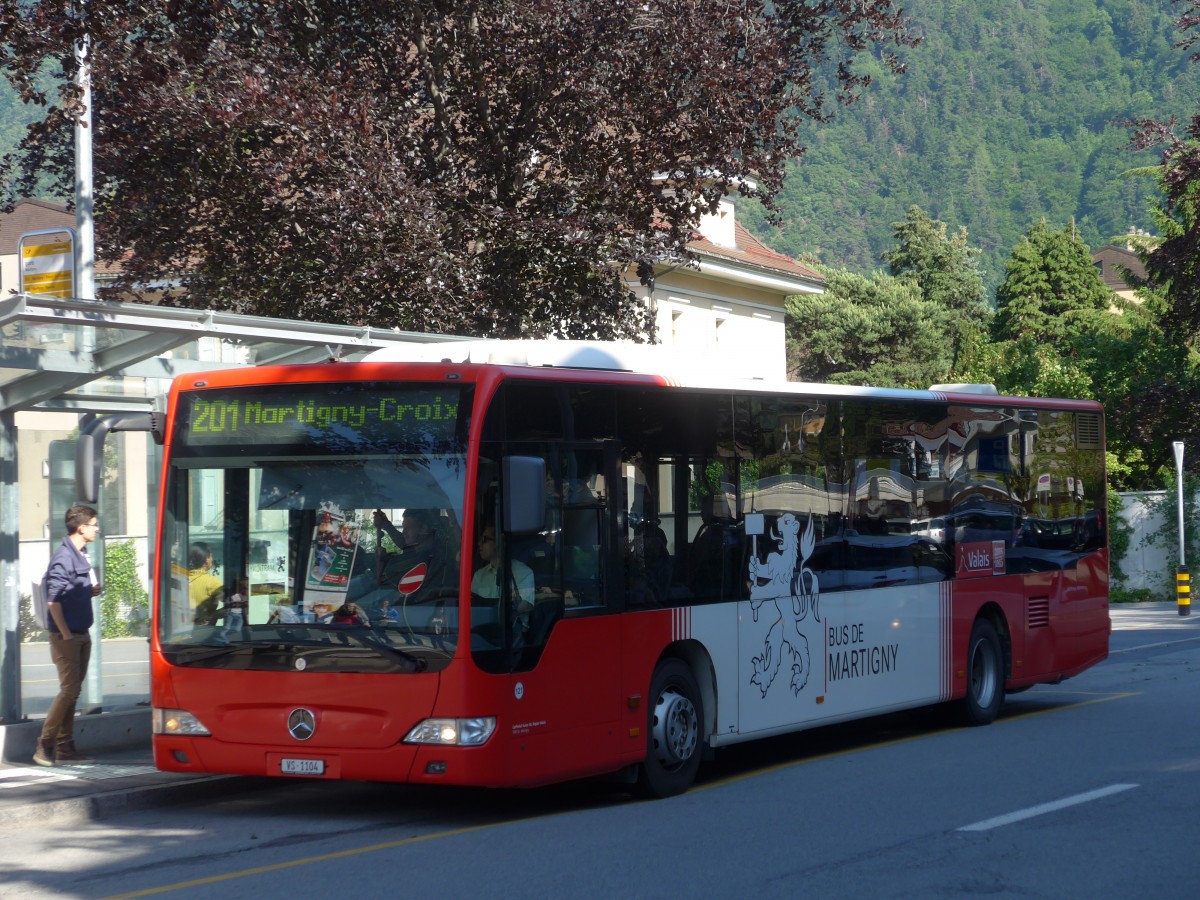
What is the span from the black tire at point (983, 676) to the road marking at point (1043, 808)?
4125 mm

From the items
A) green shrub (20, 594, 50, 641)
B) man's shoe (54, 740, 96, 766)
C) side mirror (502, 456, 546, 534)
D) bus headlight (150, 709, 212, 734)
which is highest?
side mirror (502, 456, 546, 534)

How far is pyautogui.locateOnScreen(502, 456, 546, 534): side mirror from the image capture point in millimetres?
9383

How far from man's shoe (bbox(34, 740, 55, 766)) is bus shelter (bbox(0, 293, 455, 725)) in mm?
445

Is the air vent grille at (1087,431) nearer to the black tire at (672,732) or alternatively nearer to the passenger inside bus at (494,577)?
the black tire at (672,732)

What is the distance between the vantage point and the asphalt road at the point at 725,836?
8023 mm

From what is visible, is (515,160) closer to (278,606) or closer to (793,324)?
(278,606)

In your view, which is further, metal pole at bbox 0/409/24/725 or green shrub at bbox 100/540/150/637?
green shrub at bbox 100/540/150/637

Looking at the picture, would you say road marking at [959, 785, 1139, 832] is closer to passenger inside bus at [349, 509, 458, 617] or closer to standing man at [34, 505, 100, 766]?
passenger inside bus at [349, 509, 458, 617]

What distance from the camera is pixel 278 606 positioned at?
9.84 meters

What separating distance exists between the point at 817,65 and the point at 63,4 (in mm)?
9975

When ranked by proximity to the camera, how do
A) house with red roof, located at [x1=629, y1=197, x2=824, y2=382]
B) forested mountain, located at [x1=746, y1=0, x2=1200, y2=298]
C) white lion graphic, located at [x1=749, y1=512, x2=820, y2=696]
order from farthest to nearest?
forested mountain, located at [x1=746, y1=0, x2=1200, y2=298]
house with red roof, located at [x1=629, y1=197, x2=824, y2=382]
white lion graphic, located at [x1=749, y1=512, x2=820, y2=696]

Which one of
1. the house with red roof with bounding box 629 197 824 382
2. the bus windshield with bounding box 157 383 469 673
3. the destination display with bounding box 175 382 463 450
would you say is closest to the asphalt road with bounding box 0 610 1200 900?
the bus windshield with bounding box 157 383 469 673

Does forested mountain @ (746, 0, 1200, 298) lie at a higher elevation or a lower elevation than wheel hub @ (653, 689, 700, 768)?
higher

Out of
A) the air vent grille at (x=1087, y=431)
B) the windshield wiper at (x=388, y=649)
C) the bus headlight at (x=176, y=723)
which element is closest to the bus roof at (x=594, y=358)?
the windshield wiper at (x=388, y=649)
